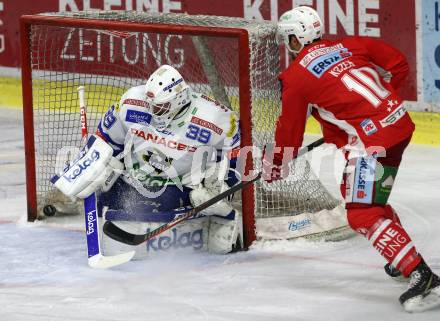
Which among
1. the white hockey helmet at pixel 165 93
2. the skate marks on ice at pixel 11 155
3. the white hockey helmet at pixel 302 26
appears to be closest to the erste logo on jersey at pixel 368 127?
the white hockey helmet at pixel 302 26

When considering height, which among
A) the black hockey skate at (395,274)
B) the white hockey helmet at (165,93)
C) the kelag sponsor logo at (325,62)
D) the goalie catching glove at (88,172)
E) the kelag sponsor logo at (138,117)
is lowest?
the black hockey skate at (395,274)

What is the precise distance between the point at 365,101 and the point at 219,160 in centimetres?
96

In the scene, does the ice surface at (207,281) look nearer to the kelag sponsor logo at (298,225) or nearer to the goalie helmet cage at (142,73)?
the kelag sponsor logo at (298,225)

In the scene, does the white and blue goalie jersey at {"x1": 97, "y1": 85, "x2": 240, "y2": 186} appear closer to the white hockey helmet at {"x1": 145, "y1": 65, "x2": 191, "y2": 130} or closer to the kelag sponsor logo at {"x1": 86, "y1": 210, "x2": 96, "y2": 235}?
the white hockey helmet at {"x1": 145, "y1": 65, "x2": 191, "y2": 130}

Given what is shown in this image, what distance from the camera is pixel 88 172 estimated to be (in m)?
6.36

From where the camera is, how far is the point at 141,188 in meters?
6.54

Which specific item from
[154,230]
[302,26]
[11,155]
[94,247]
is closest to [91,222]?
[94,247]

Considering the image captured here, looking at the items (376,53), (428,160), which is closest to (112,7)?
(428,160)

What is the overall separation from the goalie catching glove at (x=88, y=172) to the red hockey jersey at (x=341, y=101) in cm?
99

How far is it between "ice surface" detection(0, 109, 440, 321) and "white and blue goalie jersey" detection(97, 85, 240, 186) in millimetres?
426

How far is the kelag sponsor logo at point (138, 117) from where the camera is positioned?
20.9ft

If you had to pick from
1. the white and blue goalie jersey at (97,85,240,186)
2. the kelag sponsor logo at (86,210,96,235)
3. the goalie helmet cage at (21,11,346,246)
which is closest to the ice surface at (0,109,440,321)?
the kelag sponsor logo at (86,210,96,235)

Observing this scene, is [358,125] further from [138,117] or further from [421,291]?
[138,117]

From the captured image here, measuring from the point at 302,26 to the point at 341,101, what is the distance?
0.46 meters
